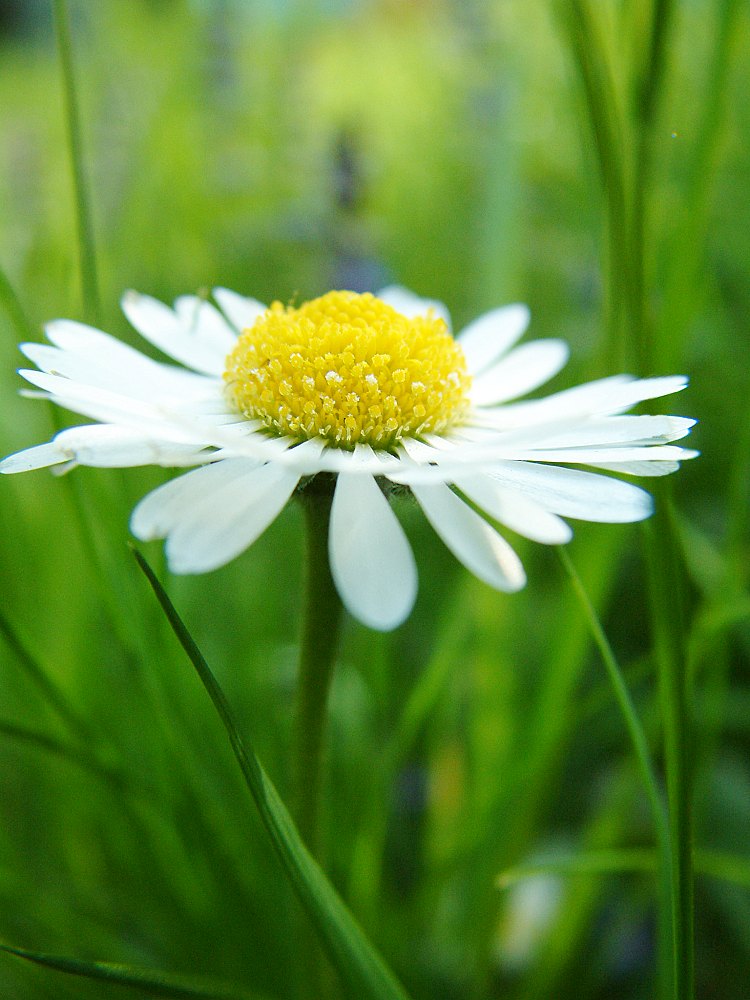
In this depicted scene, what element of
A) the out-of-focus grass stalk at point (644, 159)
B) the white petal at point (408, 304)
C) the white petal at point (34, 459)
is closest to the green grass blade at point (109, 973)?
the white petal at point (34, 459)

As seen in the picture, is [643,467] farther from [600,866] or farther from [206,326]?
[206,326]

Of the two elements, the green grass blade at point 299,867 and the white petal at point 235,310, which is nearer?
the green grass blade at point 299,867

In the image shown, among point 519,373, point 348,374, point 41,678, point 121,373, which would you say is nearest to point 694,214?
point 519,373

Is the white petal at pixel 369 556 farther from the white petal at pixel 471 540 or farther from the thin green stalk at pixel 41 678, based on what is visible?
the thin green stalk at pixel 41 678

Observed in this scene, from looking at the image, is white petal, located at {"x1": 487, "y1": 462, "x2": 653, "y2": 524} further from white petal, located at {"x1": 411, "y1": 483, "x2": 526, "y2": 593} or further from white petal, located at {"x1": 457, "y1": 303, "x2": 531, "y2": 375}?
white petal, located at {"x1": 457, "y1": 303, "x2": 531, "y2": 375}

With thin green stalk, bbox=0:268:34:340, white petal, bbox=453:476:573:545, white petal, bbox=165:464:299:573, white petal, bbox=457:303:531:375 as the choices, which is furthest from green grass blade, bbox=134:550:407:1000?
white petal, bbox=457:303:531:375

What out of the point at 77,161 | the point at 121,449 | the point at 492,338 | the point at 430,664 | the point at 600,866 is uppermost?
the point at 77,161
